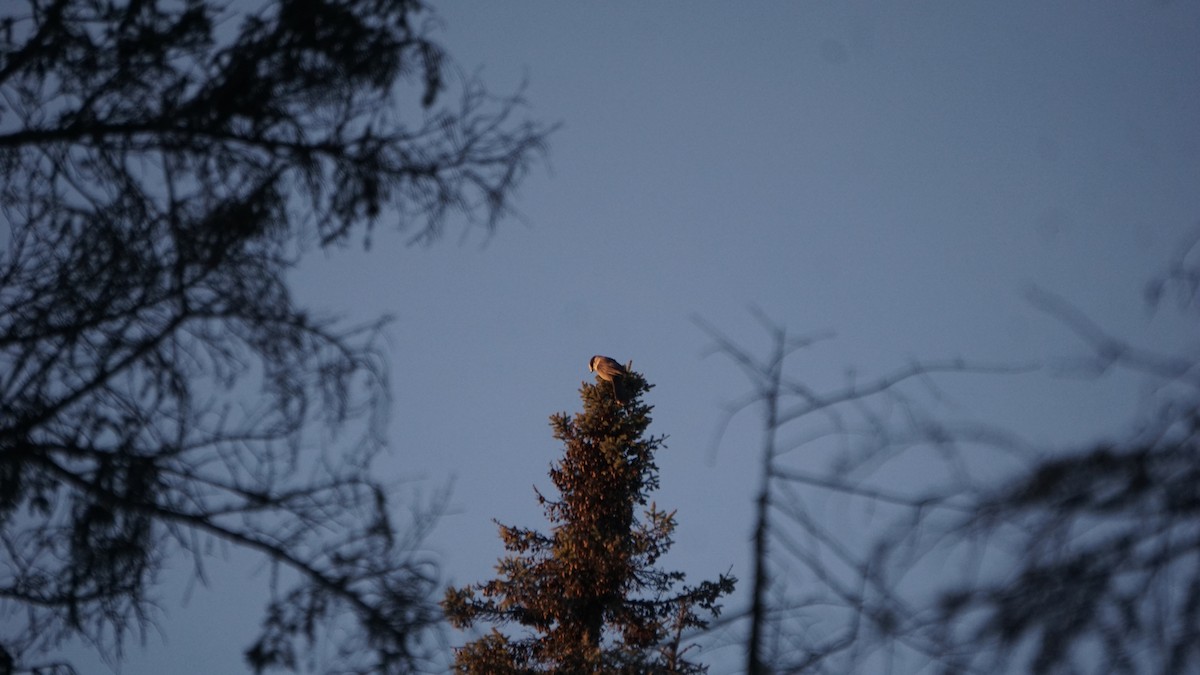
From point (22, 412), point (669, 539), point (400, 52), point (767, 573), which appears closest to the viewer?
point (767, 573)

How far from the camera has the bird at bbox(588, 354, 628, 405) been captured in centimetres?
1441

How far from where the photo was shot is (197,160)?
4676mm

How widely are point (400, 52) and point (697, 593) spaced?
10147mm

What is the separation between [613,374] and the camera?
14469 millimetres

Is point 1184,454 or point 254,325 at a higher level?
point 254,325

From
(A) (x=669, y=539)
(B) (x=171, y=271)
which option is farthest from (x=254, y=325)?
(A) (x=669, y=539)

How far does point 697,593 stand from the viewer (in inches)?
551

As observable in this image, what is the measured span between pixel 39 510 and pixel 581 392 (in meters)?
10.2

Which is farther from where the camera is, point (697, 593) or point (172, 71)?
point (697, 593)

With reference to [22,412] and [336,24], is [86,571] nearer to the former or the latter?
[22,412]

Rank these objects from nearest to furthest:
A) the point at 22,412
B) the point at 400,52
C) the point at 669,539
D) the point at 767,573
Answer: the point at 767,573
the point at 22,412
the point at 400,52
the point at 669,539

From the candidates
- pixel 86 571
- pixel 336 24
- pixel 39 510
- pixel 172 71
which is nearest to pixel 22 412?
pixel 39 510

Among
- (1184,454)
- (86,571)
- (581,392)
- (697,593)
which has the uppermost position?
(581,392)

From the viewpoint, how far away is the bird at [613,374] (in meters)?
14.4
